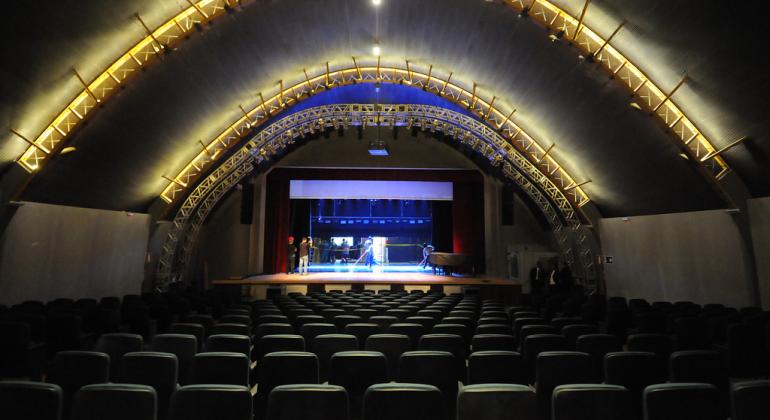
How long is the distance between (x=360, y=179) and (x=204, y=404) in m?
17.1

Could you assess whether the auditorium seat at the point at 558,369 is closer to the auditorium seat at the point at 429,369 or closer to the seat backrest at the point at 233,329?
the auditorium seat at the point at 429,369

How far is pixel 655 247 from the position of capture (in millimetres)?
11984

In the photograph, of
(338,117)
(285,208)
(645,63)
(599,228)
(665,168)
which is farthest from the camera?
(285,208)

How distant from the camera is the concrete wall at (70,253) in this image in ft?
30.5

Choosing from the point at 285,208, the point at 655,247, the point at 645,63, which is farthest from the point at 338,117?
the point at 655,247

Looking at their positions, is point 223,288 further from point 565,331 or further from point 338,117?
point 565,331

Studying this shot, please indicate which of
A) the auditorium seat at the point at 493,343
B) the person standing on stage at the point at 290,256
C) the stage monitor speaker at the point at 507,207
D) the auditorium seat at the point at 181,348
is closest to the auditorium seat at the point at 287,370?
the auditorium seat at the point at 181,348

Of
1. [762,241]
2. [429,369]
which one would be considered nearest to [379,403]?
[429,369]

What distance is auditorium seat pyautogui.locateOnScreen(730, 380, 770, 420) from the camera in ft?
7.50

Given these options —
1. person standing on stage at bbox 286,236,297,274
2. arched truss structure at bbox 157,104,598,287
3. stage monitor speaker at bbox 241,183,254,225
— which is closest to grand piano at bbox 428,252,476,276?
arched truss structure at bbox 157,104,598,287

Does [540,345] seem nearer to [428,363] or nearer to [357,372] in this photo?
[428,363]

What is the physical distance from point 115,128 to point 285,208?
9767 mm

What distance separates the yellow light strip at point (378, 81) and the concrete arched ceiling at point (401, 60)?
44 centimetres

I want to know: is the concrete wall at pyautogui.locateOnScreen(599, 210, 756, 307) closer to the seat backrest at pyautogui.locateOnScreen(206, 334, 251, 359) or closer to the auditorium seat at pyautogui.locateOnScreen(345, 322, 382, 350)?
the auditorium seat at pyautogui.locateOnScreen(345, 322, 382, 350)
